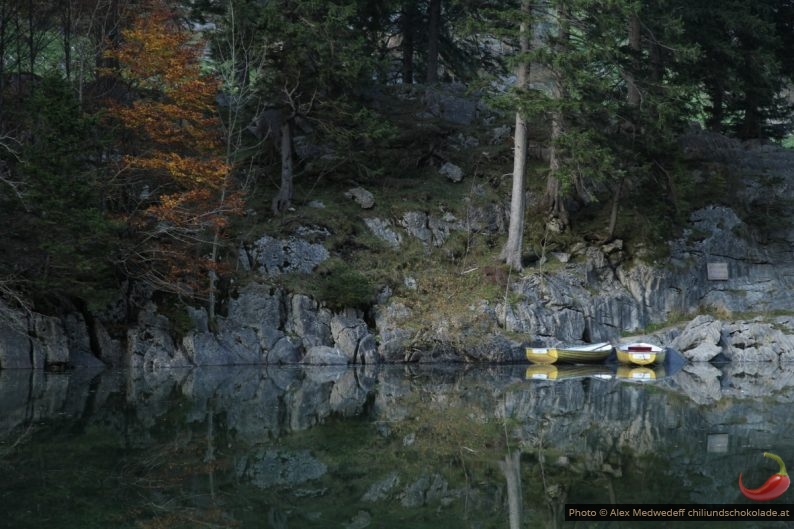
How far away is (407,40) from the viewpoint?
3681cm

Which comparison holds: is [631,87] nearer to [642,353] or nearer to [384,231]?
[642,353]

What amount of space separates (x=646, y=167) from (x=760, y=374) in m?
7.54

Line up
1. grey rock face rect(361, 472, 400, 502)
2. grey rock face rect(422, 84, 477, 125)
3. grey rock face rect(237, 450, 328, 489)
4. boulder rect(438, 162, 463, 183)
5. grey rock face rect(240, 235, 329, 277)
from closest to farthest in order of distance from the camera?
grey rock face rect(361, 472, 400, 502) < grey rock face rect(237, 450, 328, 489) < grey rock face rect(240, 235, 329, 277) < boulder rect(438, 162, 463, 183) < grey rock face rect(422, 84, 477, 125)

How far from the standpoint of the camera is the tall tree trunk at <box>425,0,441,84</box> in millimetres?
34344

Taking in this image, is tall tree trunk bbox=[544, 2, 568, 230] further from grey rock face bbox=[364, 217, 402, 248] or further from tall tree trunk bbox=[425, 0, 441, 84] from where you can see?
tall tree trunk bbox=[425, 0, 441, 84]

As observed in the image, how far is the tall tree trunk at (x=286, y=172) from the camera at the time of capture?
2805cm

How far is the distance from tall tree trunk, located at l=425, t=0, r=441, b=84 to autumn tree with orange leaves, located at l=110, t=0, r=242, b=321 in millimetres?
12730

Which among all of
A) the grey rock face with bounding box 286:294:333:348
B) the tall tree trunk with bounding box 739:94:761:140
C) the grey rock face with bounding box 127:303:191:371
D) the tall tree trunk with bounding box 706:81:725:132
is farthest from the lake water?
the tall tree trunk with bounding box 739:94:761:140

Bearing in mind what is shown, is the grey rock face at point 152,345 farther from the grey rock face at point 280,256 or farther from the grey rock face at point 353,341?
the grey rock face at point 353,341

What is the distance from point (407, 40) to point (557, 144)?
1311cm

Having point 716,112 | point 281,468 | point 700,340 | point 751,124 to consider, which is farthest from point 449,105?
point 281,468

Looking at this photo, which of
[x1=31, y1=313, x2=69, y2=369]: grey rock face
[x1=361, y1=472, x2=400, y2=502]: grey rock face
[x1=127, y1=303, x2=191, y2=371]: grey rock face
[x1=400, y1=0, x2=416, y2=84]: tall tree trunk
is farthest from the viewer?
→ [x1=400, y1=0, x2=416, y2=84]: tall tree trunk

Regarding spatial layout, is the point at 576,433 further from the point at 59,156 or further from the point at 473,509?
the point at 59,156

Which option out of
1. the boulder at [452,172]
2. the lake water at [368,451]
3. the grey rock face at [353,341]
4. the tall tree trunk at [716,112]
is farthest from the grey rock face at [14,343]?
the tall tree trunk at [716,112]
